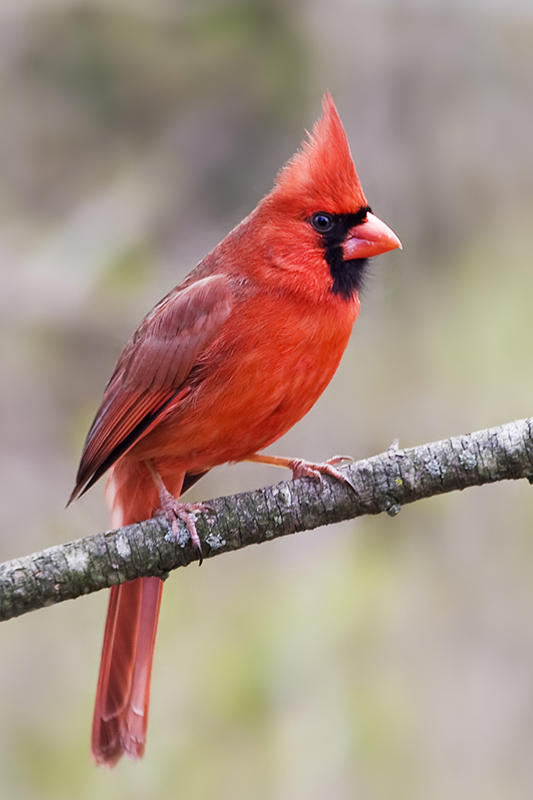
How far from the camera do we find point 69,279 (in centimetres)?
391

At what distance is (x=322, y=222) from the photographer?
2.38 m

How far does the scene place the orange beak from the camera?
2.34m

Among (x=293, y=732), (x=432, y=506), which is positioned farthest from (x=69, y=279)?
(x=293, y=732)

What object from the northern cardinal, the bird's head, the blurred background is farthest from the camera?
the blurred background

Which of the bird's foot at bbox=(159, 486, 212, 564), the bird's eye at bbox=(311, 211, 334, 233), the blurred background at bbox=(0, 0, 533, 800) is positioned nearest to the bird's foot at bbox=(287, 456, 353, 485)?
the bird's foot at bbox=(159, 486, 212, 564)

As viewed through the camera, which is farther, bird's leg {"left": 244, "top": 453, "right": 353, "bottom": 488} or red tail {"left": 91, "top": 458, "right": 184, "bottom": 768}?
red tail {"left": 91, "top": 458, "right": 184, "bottom": 768}

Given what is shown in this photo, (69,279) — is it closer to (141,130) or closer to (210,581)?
(141,130)

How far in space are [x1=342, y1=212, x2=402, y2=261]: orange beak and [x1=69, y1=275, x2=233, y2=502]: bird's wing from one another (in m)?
0.32

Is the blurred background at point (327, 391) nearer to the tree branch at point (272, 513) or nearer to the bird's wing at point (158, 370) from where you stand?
→ the bird's wing at point (158, 370)

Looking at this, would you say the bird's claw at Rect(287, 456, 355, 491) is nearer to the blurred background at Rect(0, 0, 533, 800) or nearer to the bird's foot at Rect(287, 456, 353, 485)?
the bird's foot at Rect(287, 456, 353, 485)

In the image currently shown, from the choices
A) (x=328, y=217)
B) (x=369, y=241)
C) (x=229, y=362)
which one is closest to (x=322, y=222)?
(x=328, y=217)

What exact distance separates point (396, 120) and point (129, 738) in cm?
289

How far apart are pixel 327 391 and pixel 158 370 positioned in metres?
1.66

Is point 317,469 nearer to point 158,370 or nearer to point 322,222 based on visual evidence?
point 158,370
